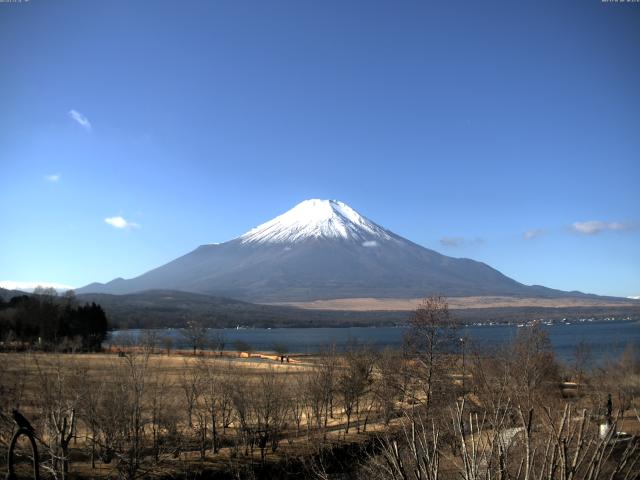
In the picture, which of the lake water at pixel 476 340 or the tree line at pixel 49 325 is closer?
the lake water at pixel 476 340

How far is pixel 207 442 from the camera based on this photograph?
2477 centimetres

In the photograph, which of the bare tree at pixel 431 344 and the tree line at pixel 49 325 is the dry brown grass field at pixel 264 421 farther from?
the tree line at pixel 49 325

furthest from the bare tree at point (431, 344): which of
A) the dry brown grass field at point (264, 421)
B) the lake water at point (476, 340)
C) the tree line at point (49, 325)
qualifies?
the tree line at point (49, 325)

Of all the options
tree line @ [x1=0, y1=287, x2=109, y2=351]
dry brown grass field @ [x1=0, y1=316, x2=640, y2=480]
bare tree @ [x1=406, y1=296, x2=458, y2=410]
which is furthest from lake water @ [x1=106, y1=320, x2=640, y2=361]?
bare tree @ [x1=406, y1=296, x2=458, y2=410]

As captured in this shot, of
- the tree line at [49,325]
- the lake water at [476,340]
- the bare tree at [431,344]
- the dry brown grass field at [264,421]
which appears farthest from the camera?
the tree line at [49,325]

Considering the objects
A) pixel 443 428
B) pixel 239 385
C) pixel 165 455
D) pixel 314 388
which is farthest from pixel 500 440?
pixel 314 388

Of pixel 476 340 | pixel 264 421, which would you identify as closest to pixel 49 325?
pixel 476 340

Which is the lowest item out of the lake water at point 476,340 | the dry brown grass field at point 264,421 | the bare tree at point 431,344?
the lake water at point 476,340

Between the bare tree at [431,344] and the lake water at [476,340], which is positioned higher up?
the bare tree at [431,344]

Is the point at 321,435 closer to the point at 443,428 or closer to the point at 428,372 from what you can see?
the point at 428,372

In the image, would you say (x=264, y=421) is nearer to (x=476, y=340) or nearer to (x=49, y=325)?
(x=476, y=340)

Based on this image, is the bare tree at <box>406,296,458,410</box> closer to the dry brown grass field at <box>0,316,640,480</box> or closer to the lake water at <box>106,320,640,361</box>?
the dry brown grass field at <box>0,316,640,480</box>

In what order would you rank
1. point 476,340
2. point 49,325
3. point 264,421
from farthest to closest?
point 49,325 → point 476,340 → point 264,421

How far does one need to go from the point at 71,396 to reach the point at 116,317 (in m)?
167
